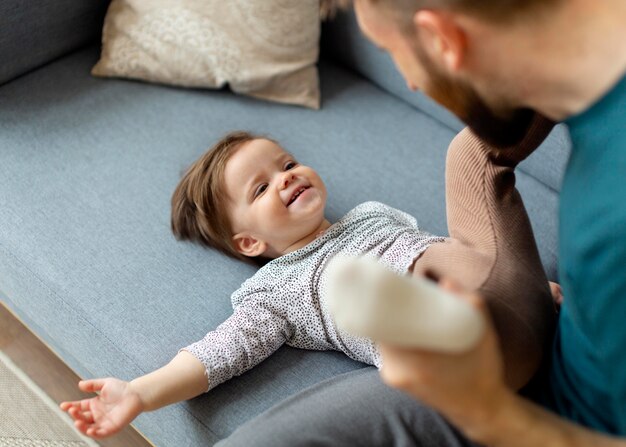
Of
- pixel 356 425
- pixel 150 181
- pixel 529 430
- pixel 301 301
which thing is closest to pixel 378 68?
pixel 150 181

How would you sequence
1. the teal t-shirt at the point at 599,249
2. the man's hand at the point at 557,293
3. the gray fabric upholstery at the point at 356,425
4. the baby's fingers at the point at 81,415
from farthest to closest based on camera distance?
the man's hand at the point at 557,293, the baby's fingers at the point at 81,415, the gray fabric upholstery at the point at 356,425, the teal t-shirt at the point at 599,249

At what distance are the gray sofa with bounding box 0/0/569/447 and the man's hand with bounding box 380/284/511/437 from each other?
0.61 m

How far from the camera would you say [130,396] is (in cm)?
126

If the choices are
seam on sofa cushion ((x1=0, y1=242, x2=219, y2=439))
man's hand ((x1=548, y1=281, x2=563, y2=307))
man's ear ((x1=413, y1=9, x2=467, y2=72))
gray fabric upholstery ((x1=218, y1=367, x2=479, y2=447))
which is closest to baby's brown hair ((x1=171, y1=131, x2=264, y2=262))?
seam on sofa cushion ((x1=0, y1=242, x2=219, y2=439))

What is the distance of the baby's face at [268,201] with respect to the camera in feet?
4.95

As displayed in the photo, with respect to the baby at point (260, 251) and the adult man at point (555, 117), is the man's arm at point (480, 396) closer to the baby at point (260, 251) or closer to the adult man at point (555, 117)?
the adult man at point (555, 117)

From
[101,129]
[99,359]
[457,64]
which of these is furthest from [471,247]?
[101,129]

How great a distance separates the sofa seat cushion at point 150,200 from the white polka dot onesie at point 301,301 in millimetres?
48

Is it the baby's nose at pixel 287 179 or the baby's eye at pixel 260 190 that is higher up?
the baby's nose at pixel 287 179

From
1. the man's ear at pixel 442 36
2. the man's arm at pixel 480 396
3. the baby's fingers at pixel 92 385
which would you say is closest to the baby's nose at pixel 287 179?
the baby's fingers at pixel 92 385

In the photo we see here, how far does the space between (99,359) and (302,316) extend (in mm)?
405

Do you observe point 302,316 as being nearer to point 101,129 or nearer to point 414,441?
point 414,441

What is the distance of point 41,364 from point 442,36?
54.8 inches

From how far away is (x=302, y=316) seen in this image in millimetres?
1386
